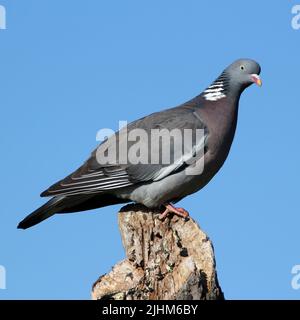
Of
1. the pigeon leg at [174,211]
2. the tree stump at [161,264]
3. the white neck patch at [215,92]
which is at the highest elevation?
the white neck patch at [215,92]

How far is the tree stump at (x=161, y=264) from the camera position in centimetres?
777

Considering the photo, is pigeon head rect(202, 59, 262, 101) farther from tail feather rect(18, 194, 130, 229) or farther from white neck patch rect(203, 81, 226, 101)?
tail feather rect(18, 194, 130, 229)

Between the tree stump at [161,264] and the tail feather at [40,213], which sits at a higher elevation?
the tail feather at [40,213]

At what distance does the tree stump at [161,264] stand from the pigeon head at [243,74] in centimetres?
211

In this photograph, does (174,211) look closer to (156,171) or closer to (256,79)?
(156,171)

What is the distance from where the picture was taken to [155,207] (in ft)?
30.8

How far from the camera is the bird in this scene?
30.6 ft

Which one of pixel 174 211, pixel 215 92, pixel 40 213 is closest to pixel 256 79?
pixel 215 92

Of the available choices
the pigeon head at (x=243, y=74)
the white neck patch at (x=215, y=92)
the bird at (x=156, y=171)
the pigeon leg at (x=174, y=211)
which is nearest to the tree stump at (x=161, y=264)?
the pigeon leg at (x=174, y=211)

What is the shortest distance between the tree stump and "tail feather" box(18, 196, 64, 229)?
3.04 feet

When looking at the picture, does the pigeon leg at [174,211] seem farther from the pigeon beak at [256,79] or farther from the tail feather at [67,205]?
the pigeon beak at [256,79]

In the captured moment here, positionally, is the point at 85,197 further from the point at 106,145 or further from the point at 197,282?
the point at 197,282

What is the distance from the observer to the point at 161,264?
27.0 feet
